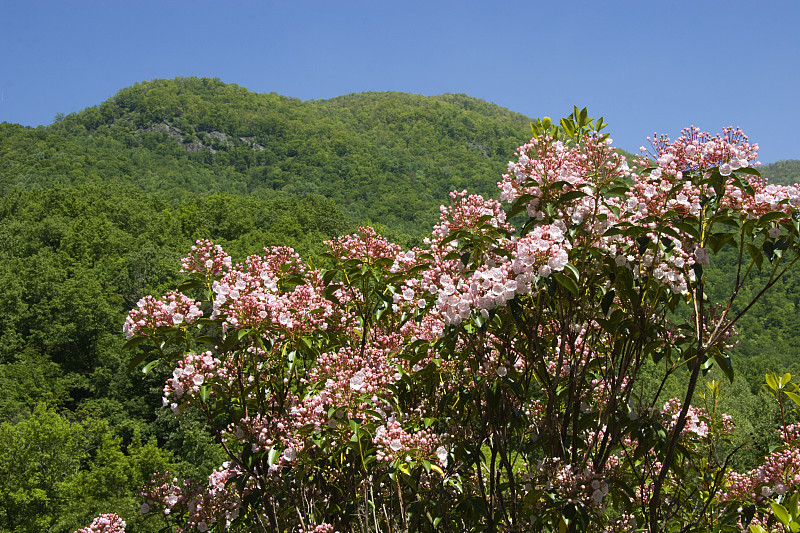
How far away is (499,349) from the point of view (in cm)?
287

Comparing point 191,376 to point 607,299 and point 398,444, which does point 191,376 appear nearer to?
point 398,444

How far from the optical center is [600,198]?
2.73 metres

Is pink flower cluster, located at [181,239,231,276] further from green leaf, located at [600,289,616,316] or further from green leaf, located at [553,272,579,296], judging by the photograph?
green leaf, located at [600,289,616,316]

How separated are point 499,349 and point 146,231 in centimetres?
4942

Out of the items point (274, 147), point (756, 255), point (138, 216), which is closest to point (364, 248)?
point (756, 255)

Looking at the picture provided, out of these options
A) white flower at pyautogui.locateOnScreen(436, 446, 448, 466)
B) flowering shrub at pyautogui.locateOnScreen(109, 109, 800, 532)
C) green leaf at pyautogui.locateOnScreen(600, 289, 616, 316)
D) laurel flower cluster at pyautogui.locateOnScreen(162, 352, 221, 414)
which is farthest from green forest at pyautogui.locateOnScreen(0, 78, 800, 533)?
green leaf at pyautogui.locateOnScreen(600, 289, 616, 316)

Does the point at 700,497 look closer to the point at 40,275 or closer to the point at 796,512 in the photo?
the point at 796,512

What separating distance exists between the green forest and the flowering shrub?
0.58m

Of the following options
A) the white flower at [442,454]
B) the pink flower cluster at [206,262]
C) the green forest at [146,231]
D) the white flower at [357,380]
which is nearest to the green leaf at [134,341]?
the green forest at [146,231]

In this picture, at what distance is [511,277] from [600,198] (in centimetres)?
65

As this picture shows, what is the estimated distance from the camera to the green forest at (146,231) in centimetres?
2550

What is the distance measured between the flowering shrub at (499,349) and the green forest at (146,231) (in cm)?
58

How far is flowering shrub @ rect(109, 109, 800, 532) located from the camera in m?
2.50

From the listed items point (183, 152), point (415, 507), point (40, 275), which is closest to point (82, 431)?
point (40, 275)
